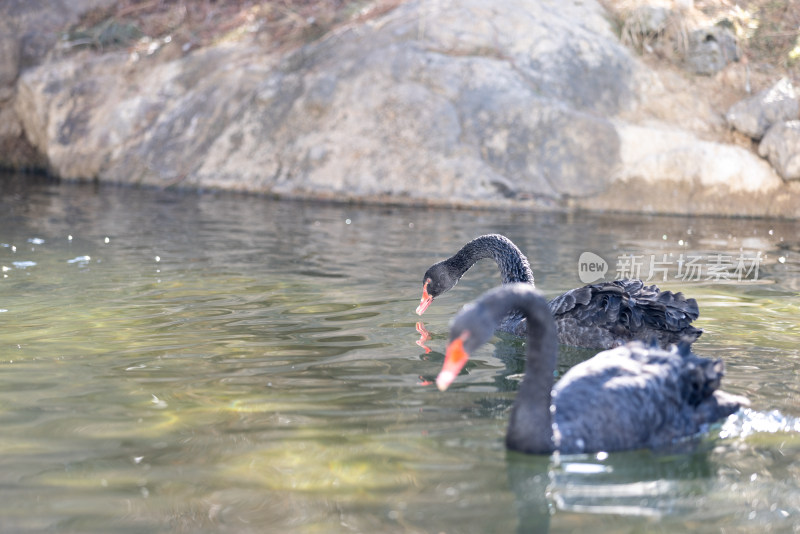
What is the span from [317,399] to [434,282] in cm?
209

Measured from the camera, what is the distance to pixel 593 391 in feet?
12.1

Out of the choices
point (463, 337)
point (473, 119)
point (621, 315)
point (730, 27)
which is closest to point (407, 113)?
point (473, 119)

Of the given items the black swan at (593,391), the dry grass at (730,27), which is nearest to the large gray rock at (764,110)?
the dry grass at (730,27)

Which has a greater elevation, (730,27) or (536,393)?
(730,27)

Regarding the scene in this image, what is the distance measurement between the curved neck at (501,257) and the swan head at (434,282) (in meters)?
0.10

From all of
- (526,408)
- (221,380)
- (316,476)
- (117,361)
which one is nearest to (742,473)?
(526,408)

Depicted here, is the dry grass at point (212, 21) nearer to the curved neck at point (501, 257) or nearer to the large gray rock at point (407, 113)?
the large gray rock at point (407, 113)

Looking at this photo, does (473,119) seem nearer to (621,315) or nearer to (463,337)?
(621,315)

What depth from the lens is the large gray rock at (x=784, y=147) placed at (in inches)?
423

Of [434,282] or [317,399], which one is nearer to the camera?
[317,399]

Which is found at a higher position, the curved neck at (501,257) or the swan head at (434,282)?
the curved neck at (501,257)

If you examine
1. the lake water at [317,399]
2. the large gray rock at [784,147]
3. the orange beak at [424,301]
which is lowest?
the lake water at [317,399]

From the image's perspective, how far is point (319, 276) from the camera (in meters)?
7.22

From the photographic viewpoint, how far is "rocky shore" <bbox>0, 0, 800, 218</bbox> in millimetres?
11148
